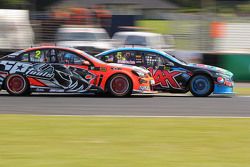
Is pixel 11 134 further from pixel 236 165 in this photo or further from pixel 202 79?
pixel 202 79

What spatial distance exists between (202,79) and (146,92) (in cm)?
163

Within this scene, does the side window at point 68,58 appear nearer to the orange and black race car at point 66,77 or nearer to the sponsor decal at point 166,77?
the orange and black race car at point 66,77

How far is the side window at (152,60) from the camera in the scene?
52.6ft

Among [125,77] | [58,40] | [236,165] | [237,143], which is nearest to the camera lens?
[236,165]

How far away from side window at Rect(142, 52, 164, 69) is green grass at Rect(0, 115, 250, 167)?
5.58m

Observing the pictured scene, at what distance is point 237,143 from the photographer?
8.06 meters

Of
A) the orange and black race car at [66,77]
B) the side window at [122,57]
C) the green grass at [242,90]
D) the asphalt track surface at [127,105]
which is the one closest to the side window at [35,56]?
the orange and black race car at [66,77]

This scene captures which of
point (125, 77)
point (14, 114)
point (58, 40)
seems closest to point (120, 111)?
point (14, 114)

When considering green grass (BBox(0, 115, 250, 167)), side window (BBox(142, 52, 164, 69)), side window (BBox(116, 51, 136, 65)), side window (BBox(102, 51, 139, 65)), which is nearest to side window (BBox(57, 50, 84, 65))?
side window (BBox(102, 51, 139, 65))

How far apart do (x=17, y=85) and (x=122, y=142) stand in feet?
25.2

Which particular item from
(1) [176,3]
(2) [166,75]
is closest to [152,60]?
(2) [166,75]

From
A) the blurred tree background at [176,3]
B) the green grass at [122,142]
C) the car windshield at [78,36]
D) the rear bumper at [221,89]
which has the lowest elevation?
the green grass at [122,142]

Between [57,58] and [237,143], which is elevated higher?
[57,58]

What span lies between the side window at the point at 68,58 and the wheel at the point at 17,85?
1.01 meters
